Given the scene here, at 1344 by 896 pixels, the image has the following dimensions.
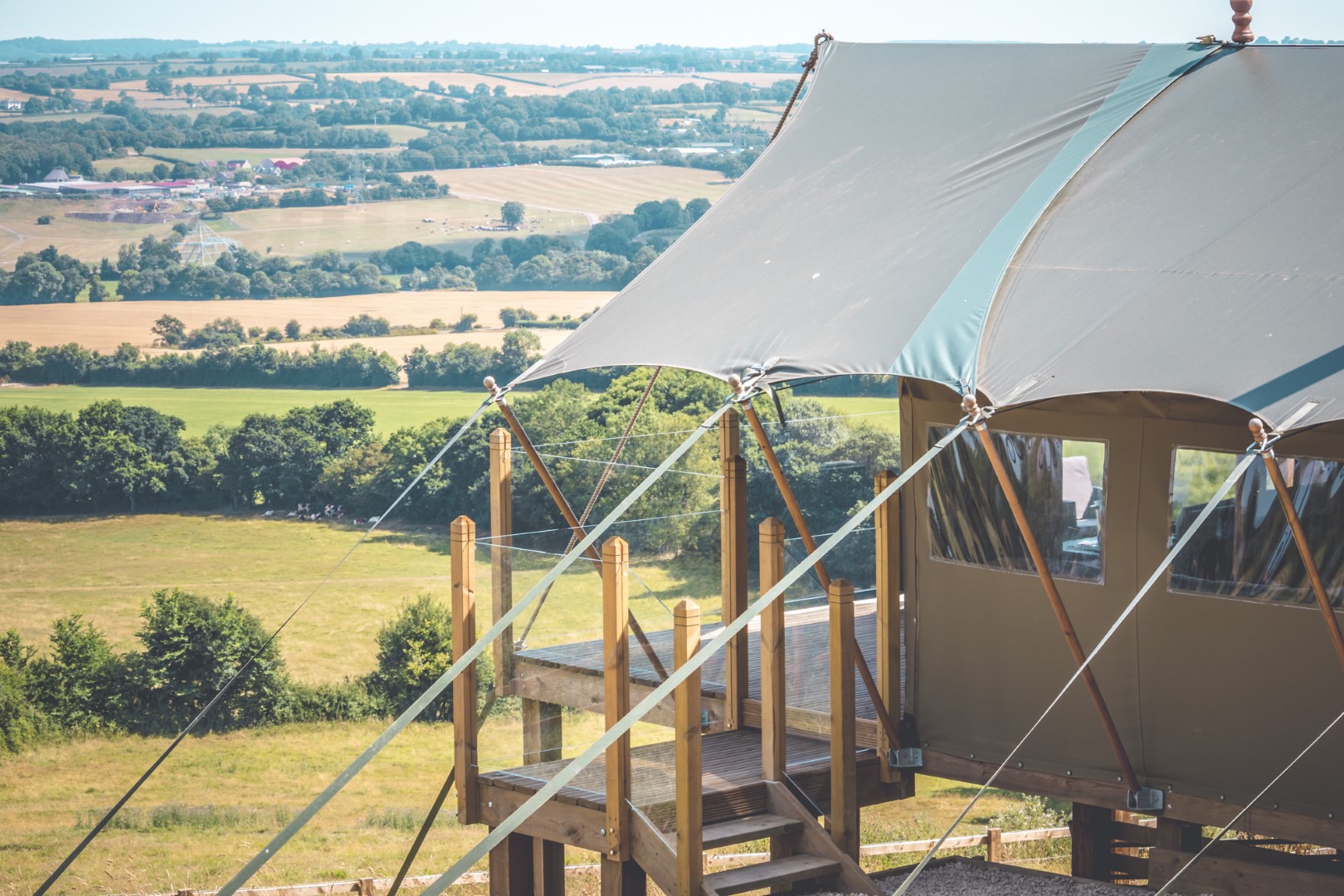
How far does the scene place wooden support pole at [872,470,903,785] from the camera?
6953 mm

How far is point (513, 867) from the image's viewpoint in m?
7.34

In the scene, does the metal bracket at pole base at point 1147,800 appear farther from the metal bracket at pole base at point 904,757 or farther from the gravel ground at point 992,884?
the metal bracket at pole base at point 904,757

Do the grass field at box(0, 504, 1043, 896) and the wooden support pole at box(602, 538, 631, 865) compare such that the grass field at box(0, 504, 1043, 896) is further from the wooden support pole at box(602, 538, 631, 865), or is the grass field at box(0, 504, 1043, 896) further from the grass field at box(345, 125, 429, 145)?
the grass field at box(345, 125, 429, 145)

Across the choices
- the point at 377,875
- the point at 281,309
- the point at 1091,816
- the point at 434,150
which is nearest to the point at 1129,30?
the point at 434,150

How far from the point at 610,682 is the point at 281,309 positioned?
171 ft

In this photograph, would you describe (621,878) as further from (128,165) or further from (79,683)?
(128,165)

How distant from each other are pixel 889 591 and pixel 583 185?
6068cm

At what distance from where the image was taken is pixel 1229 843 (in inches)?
277

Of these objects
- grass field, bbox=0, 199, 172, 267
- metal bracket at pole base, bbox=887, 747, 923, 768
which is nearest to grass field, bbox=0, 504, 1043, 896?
metal bracket at pole base, bbox=887, 747, 923, 768

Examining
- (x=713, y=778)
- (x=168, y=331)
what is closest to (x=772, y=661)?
(x=713, y=778)

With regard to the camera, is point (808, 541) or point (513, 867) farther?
point (513, 867)

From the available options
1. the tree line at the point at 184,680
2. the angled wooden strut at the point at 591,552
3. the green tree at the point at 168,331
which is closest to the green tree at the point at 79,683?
the tree line at the point at 184,680

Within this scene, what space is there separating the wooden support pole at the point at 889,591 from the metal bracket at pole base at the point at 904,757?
0.20ft

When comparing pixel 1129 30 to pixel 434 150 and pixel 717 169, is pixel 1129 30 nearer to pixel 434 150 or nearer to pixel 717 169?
pixel 717 169
